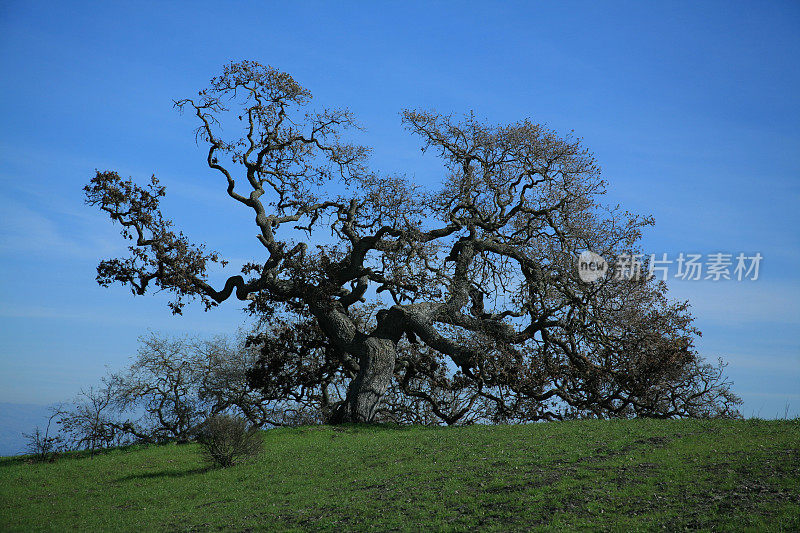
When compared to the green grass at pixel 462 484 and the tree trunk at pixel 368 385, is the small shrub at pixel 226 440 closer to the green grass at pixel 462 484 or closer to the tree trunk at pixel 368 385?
the green grass at pixel 462 484

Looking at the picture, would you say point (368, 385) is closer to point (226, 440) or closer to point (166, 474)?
point (226, 440)

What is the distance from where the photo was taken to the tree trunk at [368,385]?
2333 cm

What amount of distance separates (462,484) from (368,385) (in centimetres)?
1100

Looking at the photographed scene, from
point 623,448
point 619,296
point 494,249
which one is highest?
point 494,249

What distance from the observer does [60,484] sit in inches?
688

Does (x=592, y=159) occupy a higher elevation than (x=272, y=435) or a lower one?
higher

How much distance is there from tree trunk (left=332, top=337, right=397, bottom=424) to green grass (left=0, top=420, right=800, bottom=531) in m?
3.32

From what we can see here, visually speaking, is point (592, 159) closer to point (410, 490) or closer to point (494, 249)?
point (494, 249)

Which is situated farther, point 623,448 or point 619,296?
point 619,296

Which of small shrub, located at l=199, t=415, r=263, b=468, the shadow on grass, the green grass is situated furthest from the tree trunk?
the shadow on grass

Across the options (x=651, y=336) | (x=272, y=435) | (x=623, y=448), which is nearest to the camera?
(x=623, y=448)

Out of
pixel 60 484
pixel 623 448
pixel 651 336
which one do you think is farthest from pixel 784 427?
pixel 60 484

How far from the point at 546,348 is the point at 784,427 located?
977 centimetres

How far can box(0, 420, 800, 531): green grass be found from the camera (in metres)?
10.9
